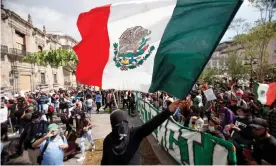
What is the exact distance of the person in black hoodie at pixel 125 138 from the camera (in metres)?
2.50

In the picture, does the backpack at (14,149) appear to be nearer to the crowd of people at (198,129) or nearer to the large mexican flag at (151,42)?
the crowd of people at (198,129)

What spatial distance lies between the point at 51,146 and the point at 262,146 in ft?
11.8

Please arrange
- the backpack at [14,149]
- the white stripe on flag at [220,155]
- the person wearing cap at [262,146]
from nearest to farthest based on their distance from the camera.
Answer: the person wearing cap at [262,146]
the white stripe on flag at [220,155]
the backpack at [14,149]

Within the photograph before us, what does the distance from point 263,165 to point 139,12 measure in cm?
296

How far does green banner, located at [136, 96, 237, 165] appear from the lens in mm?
3719

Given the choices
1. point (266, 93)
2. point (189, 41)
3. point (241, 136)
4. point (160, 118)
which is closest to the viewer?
point (160, 118)

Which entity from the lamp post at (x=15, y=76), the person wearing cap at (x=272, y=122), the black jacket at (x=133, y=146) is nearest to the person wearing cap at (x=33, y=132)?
the black jacket at (x=133, y=146)

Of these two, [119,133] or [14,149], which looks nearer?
[119,133]

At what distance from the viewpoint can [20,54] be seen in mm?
25578

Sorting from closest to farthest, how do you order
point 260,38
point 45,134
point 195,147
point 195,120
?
1. point 195,147
2. point 45,134
3. point 195,120
4. point 260,38

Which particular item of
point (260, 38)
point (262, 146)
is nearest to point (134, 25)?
point (262, 146)

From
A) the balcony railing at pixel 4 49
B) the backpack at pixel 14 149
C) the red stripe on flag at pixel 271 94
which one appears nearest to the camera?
the backpack at pixel 14 149

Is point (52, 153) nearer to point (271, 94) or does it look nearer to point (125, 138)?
point (125, 138)

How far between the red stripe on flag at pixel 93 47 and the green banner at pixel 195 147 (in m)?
2.13
